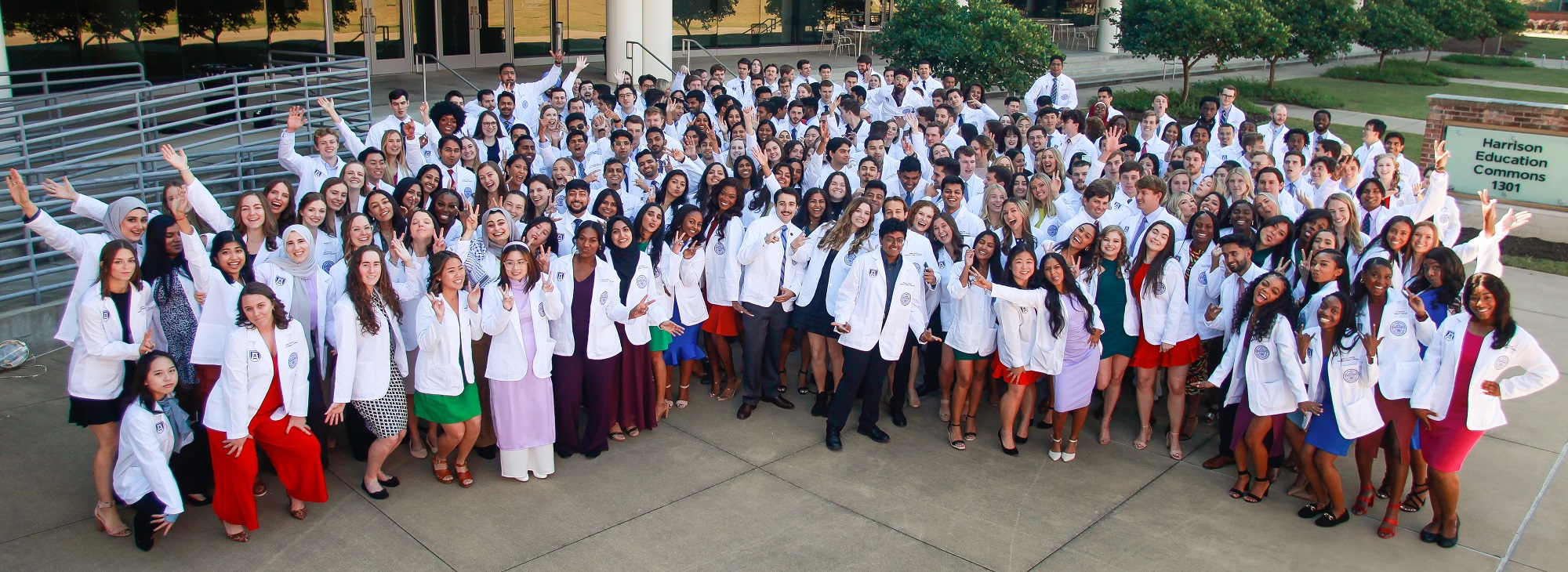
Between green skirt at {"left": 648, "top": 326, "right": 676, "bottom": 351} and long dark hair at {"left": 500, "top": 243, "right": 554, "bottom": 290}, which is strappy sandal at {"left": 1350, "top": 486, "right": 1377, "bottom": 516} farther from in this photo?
long dark hair at {"left": 500, "top": 243, "right": 554, "bottom": 290}

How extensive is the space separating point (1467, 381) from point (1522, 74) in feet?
118

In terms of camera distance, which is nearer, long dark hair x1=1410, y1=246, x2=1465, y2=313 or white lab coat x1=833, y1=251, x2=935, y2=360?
long dark hair x1=1410, y1=246, x2=1465, y2=313

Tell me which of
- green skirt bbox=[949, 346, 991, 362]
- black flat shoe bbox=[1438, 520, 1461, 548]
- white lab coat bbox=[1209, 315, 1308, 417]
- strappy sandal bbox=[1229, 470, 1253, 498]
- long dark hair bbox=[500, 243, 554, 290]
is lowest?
black flat shoe bbox=[1438, 520, 1461, 548]

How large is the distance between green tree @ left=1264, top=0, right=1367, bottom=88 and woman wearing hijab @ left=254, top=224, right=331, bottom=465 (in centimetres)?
2029

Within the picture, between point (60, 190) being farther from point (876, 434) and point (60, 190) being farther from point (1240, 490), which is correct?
point (1240, 490)

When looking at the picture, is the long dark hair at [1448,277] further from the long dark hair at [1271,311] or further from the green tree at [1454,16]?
the green tree at [1454,16]

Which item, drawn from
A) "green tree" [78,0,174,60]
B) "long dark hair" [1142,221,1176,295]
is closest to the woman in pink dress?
"long dark hair" [1142,221,1176,295]

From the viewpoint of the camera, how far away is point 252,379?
16.3 ft

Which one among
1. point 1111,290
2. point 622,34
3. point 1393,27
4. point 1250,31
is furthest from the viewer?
point 1393,27

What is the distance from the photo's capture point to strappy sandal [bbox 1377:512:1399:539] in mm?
5582

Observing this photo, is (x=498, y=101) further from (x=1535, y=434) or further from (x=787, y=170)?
(x=1535, y=434)

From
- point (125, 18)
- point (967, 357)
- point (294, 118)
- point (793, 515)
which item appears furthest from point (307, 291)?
point (125, 18)

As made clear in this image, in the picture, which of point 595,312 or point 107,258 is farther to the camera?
point 595,312

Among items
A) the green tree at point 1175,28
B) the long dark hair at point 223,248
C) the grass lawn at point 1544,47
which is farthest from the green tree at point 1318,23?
the grass lawn at point 1544,47
